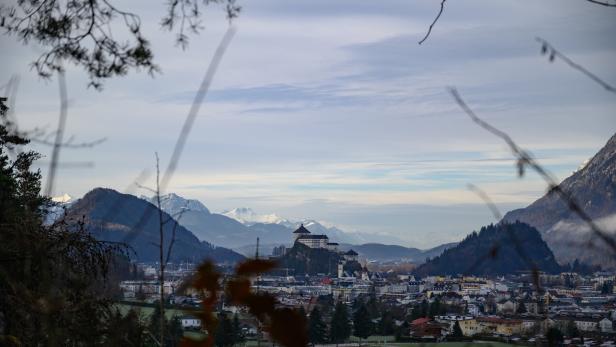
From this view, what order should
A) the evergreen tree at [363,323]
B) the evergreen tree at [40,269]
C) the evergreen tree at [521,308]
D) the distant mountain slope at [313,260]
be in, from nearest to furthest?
the evergreen tree at [521,308], the evergreen tree at [40,269], the evergreen tree at [363,323], the distant mountain slope at [313,260]

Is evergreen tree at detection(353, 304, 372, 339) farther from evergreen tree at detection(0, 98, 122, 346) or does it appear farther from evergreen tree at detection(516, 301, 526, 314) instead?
evergreen tree at detection(516, 301, 526, 314)

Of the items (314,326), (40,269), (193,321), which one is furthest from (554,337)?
(40,269)

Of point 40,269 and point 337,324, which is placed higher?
point 40,269

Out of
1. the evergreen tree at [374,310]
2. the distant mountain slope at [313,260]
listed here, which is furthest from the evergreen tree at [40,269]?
the distant mountain slope at [313,260]

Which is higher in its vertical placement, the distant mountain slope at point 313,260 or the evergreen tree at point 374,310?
the distant mountain slope at point 313,260

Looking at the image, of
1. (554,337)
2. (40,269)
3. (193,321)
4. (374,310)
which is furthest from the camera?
(374,310)

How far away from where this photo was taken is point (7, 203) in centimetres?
266

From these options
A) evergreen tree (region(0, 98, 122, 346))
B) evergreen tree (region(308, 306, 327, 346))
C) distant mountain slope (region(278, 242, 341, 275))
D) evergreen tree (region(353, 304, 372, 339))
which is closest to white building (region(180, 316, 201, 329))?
evergreen tree (region(308, 306, 327, 346))

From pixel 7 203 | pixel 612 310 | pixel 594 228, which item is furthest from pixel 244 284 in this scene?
pixel 7 203

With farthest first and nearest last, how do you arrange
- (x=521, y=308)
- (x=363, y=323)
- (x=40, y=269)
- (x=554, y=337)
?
1. (x=363, y=323)
2. (x=40, y=269)
3. (x=521, y=308)
4. (x=554, y=337)

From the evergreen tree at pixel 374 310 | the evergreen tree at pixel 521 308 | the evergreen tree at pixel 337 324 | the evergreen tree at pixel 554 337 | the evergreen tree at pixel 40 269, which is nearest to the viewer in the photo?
the evergreen tree at pixel 554 337

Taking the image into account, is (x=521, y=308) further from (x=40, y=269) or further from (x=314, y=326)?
(x=40, y=269)

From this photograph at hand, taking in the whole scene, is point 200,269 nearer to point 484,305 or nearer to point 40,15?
point 484,305

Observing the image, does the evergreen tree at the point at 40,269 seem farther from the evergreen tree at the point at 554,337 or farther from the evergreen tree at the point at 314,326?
the evergreen tree at the point at 554,337
